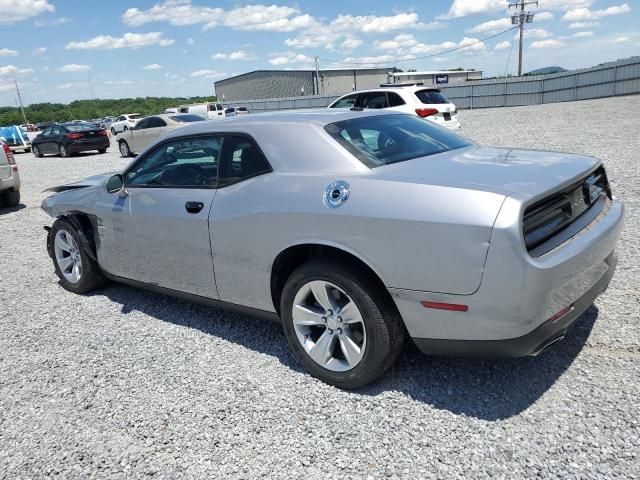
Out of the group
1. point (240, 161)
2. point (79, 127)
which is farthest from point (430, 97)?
point (79, 127)

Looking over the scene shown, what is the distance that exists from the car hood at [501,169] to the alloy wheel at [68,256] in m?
3.37

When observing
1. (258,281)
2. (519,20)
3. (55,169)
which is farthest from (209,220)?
(519,20)

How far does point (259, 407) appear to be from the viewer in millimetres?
2949

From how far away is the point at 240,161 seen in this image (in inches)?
135

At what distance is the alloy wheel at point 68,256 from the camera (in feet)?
16.0

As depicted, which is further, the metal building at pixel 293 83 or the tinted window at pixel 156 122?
the metal building at pixel 293 83

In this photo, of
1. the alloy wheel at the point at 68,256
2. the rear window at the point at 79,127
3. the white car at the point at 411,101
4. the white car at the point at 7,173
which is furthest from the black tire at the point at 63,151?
the alloy wheel at the point at 68,256

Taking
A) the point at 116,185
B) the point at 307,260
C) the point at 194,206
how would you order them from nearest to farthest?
the point at 307,260
the point at 194,206
the point at 116,185

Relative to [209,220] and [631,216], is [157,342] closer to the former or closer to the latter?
[209,220]

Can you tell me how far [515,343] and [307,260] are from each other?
1269 millimetres

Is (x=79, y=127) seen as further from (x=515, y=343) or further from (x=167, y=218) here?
(x=515, y=343)

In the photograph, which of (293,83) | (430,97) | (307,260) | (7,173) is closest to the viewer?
(307,260)

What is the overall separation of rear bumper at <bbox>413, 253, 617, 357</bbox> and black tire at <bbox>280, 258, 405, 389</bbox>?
6.8 inches

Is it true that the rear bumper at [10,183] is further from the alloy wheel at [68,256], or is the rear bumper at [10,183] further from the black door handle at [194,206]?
the black door handle at [194,206]
